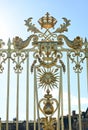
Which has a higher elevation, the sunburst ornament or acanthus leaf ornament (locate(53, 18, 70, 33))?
acanthus leaf ornament (locate(53, 18, 70, 33))

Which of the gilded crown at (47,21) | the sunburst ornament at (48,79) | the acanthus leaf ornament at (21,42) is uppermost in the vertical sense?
the gilded crown at (47,21)

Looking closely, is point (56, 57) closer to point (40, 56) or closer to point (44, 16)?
point (40, 56)

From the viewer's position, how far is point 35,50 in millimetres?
7746

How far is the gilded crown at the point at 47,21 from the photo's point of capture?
25.3 ft

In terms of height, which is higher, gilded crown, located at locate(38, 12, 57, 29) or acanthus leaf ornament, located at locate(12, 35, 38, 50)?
gilded crown, located at locate(38, 12, 57, 29)

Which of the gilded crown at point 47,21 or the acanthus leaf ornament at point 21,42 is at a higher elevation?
the gilded crown at point 47,21

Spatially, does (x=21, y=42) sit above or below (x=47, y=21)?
below

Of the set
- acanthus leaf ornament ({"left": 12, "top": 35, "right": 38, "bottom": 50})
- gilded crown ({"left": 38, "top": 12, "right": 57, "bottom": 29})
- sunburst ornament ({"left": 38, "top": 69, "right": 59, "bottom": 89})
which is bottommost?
sunburst ornament ({"left": 38, "top": 69, "right": 59, "bottom": 89})

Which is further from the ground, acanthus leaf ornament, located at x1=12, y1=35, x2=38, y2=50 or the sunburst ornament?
acanthus leaf ornament, located at x1=12, y1=35, x2=38, y2=50

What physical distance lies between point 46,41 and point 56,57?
1.35 feet

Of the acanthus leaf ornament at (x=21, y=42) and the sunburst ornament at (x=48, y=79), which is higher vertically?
the acanthus leaf ornament at (x=21, y=42)

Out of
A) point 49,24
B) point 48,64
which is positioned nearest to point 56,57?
point 48,64

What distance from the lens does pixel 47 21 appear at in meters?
7.73

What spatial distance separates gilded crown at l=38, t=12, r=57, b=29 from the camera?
304 inches
